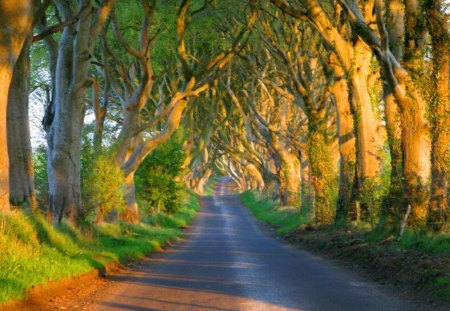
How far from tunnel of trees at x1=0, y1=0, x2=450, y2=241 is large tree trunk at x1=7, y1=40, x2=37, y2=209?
0.03 metres

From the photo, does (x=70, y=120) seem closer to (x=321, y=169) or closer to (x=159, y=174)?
(x=321, y=169)

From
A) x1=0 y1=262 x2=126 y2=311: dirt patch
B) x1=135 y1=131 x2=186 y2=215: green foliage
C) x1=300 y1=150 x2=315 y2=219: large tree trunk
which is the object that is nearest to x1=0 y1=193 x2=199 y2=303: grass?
x1=0 y1=262 x2=126 y2=311: dirt patch

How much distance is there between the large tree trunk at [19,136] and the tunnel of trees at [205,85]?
27 millimetres

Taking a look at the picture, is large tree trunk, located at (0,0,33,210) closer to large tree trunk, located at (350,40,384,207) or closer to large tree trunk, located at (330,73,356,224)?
large tree trunk, located at (350,40,384,207)

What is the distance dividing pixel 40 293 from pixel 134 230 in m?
Result: 15.7

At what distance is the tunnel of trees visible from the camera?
15.9 metres

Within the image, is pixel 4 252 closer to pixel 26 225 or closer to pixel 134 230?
pixel 26 225

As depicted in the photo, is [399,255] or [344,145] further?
[344,145]

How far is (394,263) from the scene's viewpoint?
1427cm

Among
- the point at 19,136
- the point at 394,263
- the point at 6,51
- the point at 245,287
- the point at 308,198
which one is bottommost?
the point at 245,287

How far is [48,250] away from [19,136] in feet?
10.6

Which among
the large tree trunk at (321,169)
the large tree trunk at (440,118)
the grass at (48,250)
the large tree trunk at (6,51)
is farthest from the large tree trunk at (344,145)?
the large tree trunk at (6,51)

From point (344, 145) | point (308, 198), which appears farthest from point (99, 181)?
point (308, 198)

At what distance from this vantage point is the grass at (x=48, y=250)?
35.7 feet
